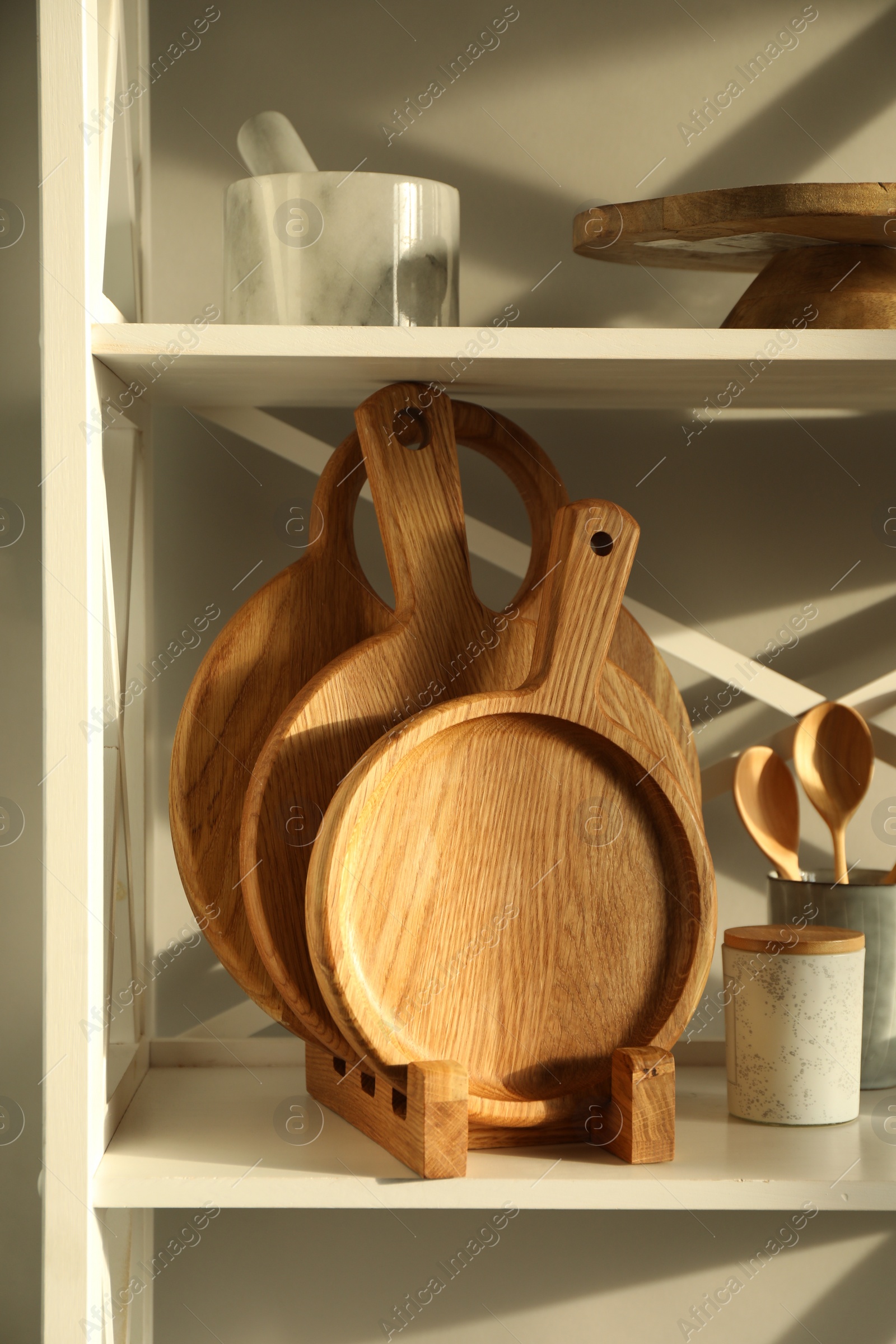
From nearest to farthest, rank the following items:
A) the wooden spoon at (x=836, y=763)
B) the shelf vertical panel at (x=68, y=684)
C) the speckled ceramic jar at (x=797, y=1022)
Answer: the shelf vertical panel at (x=68, y=684)
the speckled ceramic jar at (x=797, y=1022)
the wooden spoon at (x=836, y=763)

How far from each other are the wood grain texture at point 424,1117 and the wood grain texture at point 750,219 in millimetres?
493

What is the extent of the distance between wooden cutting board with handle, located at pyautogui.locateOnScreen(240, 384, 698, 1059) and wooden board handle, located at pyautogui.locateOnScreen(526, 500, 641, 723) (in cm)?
4

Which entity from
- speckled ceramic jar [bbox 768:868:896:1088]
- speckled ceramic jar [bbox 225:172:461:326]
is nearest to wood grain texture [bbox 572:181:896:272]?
speckled ceramic jar [bbox 225:172:461:326]

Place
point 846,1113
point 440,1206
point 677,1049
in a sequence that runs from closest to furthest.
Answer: point 440,1206 < point 846,1113 < point 677,1049

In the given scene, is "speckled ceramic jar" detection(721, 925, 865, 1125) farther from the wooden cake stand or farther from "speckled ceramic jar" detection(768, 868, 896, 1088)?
the wooden cake stand

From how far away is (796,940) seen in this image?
73cm

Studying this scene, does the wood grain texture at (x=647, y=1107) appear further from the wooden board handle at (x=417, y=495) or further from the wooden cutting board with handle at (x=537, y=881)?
the wooden board handle at (x=417, y=495)

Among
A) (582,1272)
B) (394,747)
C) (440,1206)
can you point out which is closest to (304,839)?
(394,747)

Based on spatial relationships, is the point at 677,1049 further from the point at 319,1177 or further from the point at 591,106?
the point at 591,106

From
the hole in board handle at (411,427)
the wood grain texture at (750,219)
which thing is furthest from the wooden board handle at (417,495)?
the wood grain texture at (750,219)

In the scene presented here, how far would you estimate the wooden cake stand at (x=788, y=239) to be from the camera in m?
0.68

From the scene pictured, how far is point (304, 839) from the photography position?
2.46 feet

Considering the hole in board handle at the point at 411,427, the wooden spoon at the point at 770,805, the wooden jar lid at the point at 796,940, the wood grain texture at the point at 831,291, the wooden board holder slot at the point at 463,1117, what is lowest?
the wooden board holder slot at the point at 463,1117

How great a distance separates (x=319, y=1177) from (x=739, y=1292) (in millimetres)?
479
